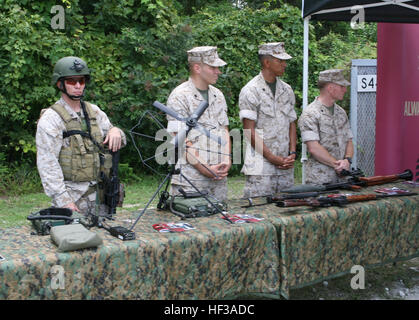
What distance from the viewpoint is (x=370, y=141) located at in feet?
24.4

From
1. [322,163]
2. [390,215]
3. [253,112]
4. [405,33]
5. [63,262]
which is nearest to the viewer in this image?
[63,262]

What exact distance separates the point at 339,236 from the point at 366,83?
4214 mm

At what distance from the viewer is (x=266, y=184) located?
433 cm

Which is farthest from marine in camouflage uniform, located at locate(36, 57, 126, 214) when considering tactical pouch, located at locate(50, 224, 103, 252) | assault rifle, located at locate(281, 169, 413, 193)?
assault rifle, located at locate(281, 169, 413, 193)

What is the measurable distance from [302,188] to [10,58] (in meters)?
5.59

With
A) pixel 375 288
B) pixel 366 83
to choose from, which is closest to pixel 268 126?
pixel 375 288

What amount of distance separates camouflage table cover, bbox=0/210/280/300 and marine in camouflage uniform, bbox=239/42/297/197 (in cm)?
127

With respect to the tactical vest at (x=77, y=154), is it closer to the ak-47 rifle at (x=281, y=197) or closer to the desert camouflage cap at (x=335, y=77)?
the ak-47 rifle at (x=281, y=197)

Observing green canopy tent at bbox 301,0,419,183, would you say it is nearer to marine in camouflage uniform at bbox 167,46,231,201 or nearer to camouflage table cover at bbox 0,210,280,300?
marine in camouflage uniform at bbox 167,46,231,201

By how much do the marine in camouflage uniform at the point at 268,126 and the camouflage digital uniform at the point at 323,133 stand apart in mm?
192

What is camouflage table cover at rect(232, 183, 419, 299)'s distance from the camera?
10.2 ft

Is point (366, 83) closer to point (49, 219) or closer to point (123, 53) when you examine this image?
point (123, 53)

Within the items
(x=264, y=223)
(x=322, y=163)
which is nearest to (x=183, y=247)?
(x=264, y=223)

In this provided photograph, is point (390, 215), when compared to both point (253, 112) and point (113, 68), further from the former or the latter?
point (113, 68)
